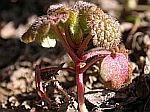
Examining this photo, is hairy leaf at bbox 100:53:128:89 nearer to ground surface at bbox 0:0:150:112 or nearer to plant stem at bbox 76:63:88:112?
plant stem at bbox 76:63:88:112

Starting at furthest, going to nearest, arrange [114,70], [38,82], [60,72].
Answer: [60,72] < [38,82] < [114,70]

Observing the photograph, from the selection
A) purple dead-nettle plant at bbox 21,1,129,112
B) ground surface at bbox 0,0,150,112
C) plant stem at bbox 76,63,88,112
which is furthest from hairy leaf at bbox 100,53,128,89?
ground surface at bbox 0,0,150,112

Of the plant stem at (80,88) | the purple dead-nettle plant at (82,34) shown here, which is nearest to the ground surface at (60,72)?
the plant stem at (80,88)

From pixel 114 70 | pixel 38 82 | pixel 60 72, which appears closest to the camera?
pixel 114 70

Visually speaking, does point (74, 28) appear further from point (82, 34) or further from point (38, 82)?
point (38, 82)

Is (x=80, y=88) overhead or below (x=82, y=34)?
below

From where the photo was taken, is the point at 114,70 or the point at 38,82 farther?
the point at 38,82

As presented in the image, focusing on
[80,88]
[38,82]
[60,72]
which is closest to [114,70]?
[80,88]
